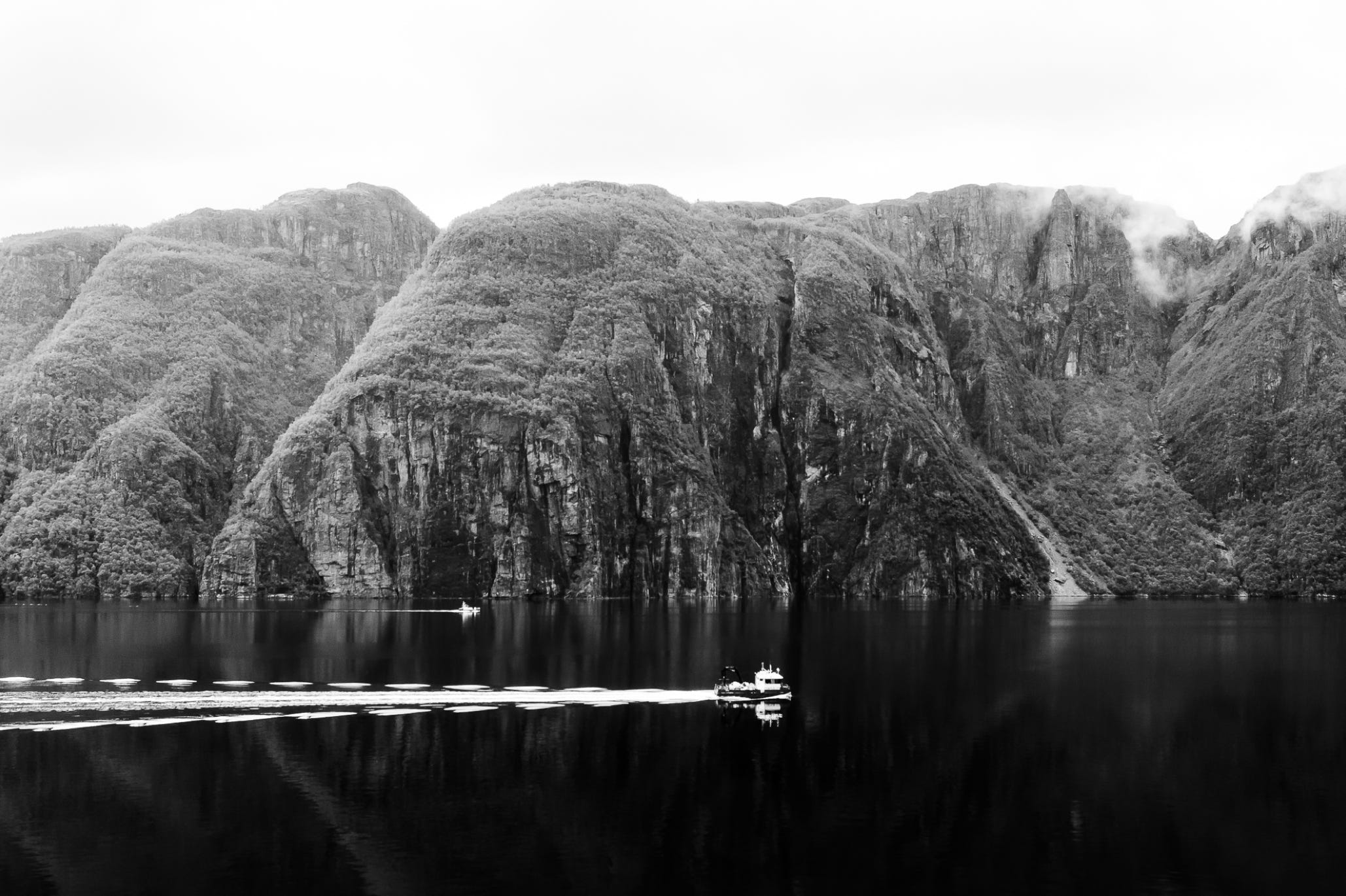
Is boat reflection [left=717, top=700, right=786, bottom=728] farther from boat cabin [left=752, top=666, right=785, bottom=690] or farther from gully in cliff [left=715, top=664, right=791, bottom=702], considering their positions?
boat cabin [left=752, top=666, right=785, bottom=690]

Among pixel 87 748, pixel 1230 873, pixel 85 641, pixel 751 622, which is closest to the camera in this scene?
pixel 1230 873

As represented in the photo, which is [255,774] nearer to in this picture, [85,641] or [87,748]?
[87,748]

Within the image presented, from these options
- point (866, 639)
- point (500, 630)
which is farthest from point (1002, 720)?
point (500, 630)

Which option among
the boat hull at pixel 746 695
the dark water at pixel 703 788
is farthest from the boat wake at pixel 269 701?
the dark water at pixel 703 788

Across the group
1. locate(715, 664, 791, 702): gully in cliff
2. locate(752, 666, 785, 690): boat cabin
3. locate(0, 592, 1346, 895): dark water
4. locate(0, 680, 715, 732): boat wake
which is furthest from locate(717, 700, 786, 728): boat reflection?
locate(0, 680, 715, 732): boat wake

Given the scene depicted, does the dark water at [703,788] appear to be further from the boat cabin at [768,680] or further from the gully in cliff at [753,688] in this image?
the boat cabin at [768,680]

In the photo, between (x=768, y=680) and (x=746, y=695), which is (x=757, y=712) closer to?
(x=746, y=695)

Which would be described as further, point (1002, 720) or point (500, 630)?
point (500, 630)
